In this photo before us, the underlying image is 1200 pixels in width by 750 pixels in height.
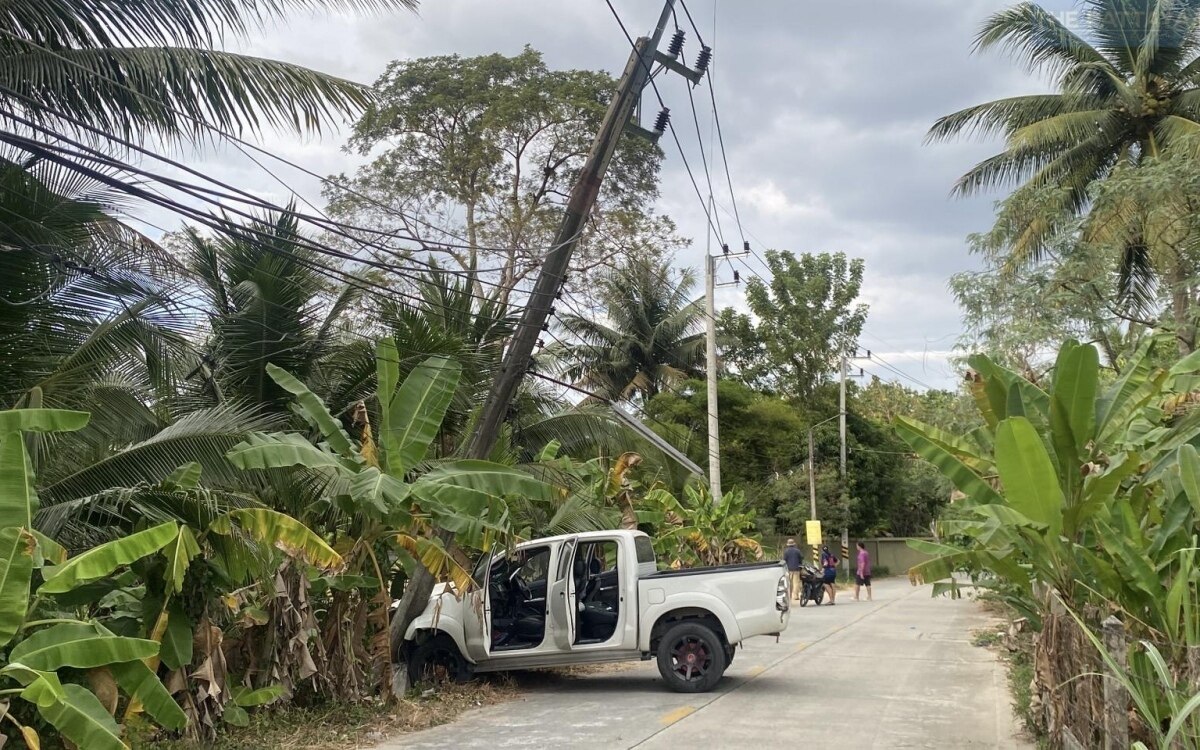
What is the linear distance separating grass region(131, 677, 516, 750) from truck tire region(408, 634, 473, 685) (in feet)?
2.62

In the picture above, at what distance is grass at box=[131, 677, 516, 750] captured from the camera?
8.72 m

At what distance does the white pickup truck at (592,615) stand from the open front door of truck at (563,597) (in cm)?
1

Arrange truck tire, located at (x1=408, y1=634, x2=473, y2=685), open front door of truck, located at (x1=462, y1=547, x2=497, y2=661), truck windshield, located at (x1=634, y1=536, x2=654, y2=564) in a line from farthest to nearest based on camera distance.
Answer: truck windshield, located at (x1=634, y1=536, x2=654, y2=564)
truck tire, located at (x1=408, y1=634, x2=473, y2=685)
open front door of truck, located at (x1=462, y1=547, x2=497, y2=661)

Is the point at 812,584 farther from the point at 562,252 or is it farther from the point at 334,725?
the point at 334,725

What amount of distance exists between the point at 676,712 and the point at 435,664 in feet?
11.5

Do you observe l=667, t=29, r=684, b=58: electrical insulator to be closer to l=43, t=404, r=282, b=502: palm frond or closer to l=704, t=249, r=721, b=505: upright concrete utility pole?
l=43, t=404, r=282, b=502: palm frond

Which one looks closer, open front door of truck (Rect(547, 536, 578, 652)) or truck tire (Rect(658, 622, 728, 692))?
truck tire (Rect(658, 622, 728, 692))

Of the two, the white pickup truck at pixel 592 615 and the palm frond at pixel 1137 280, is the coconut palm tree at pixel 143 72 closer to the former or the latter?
the white pickup truck at pixel 592 615

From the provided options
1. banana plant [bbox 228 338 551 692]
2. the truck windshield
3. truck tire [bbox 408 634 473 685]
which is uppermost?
banana plant [bbox 228 338 551 692]

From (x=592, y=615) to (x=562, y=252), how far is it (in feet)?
14.2

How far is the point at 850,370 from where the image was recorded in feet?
150

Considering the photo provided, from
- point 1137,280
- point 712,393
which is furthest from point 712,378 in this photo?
point 1137,280

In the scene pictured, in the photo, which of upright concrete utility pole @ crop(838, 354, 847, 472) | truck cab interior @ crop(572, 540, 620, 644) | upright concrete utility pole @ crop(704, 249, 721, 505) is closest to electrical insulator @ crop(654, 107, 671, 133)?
truck cab interior @ crop(572, 540, 620, 644)

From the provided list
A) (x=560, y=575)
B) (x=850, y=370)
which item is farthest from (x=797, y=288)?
(x=560, y=575)
